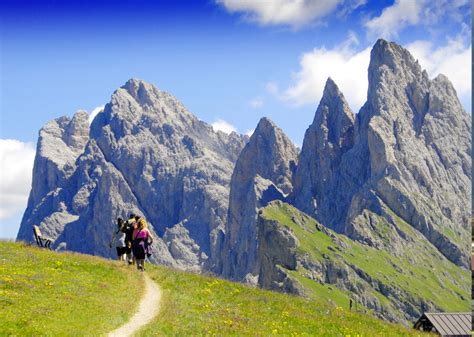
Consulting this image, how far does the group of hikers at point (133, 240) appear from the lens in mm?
50281

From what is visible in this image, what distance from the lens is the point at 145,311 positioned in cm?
3712

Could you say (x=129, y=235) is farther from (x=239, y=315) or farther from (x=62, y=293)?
(x=239, y=315)

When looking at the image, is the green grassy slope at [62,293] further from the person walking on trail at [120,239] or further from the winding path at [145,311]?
the person walking on trail at [120,239]

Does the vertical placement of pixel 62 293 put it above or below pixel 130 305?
above

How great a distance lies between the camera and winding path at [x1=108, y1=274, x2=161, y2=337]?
32353mm

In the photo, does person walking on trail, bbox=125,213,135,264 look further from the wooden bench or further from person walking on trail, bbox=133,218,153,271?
the wooden bench

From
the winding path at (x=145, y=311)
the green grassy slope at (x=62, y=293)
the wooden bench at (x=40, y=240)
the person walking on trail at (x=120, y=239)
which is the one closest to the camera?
the green grassy slope at (x=62, y=293)

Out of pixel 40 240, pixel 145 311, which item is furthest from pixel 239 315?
pixel 40 240

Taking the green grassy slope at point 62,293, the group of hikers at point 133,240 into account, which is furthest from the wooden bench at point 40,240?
the group of hikers at point 133,240

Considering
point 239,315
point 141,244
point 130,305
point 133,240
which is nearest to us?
point 130,305

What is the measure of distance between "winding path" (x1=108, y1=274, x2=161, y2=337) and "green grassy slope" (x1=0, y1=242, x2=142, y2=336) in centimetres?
46

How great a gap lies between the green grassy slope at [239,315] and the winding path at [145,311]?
0.55 m

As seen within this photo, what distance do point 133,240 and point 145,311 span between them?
46.6 ft

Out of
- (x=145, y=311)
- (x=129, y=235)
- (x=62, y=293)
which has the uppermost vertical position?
(x=129, y=235)
